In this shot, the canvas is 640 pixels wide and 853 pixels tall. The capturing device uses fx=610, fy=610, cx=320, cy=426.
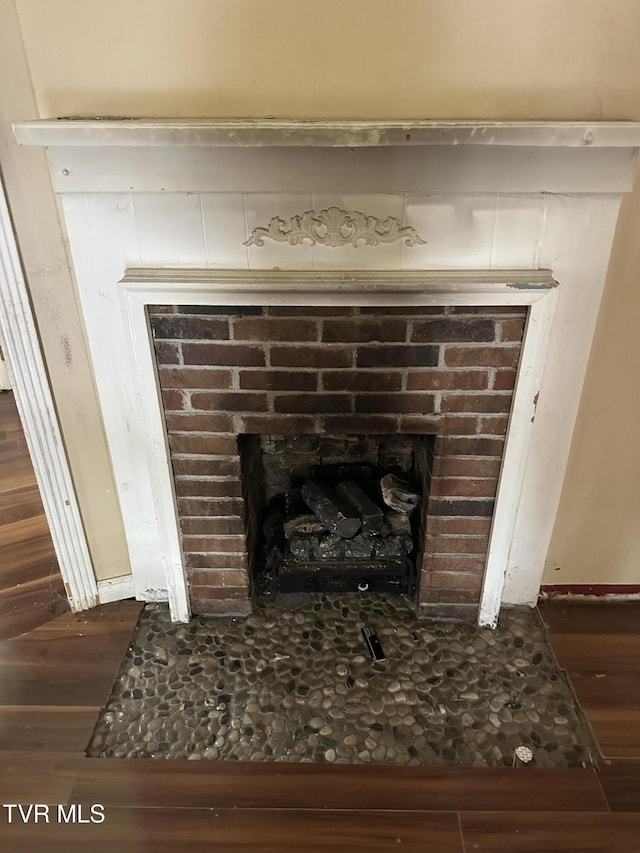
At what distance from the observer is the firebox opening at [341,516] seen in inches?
71.7

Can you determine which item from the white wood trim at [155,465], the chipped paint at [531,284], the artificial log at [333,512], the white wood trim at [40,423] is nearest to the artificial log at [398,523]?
the artificial log at [333,512]

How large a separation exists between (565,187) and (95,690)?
1.68 meters

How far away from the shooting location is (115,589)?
1866 mm

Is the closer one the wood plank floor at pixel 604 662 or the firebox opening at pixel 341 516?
the wood plank floor at pixel 604 662

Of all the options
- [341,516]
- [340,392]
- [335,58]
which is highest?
[335,58]

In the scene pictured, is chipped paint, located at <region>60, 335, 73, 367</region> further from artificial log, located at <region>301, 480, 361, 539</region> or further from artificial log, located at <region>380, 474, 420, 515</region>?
artificial log, located at <region>380, 474, 420, 515</region>

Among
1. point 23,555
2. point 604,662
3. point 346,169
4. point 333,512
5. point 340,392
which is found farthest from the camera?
point 23,555

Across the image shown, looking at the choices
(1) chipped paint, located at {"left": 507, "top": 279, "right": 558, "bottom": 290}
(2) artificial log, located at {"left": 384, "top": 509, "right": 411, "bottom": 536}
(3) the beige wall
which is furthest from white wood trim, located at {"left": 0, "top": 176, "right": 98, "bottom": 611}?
(1) chipped paint, located at {"left": 507, "top": 279, "right": 558, "bottom": 290}

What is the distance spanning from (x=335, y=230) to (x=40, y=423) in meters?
0.92

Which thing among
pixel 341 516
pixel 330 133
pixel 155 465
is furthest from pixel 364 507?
pixel 330 133

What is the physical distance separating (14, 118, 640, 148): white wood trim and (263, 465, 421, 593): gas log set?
101 centimetres

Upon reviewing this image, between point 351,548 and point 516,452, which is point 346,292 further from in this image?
point 351,548

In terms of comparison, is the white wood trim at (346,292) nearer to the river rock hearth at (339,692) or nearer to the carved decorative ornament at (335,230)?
the carved decorative ornament at (335,230)

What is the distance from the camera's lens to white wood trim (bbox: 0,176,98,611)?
1.44m
